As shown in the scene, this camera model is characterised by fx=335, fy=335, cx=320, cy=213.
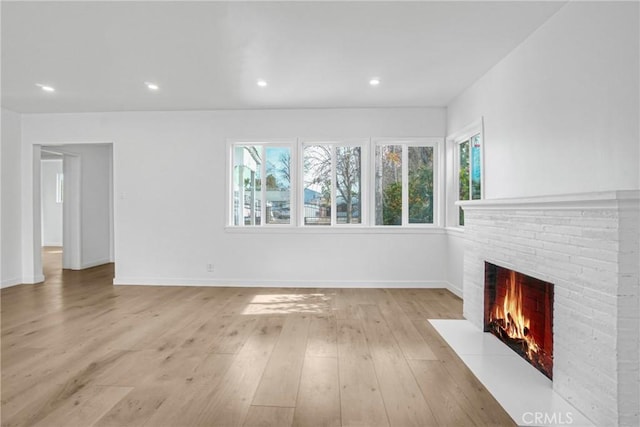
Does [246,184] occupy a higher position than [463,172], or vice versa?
[463,172]

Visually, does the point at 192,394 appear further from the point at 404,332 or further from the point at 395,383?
the point at 404,332

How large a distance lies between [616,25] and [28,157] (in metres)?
7.25

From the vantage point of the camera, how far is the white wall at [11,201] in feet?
16.6

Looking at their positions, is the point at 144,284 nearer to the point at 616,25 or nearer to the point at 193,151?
the point at 193,151

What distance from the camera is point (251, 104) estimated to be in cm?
482

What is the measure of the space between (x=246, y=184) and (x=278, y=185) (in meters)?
0.52

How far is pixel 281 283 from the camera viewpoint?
16.6 feet

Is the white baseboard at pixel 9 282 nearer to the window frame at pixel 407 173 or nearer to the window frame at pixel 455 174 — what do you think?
the window frame at pixel 407 173

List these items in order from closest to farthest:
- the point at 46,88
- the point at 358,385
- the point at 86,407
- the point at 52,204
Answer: the point at 86,407
the point at 358,385
the point at 46,88
the point at 52,204

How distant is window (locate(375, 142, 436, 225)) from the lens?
201 inches

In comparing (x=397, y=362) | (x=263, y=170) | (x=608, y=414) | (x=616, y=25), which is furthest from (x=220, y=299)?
(x=616, y=25)

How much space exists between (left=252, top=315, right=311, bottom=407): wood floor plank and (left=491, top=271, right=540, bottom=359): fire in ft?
5.75

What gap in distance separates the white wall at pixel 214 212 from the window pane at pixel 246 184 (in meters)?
0.23

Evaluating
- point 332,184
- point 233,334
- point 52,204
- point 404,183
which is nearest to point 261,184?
point 332,184
